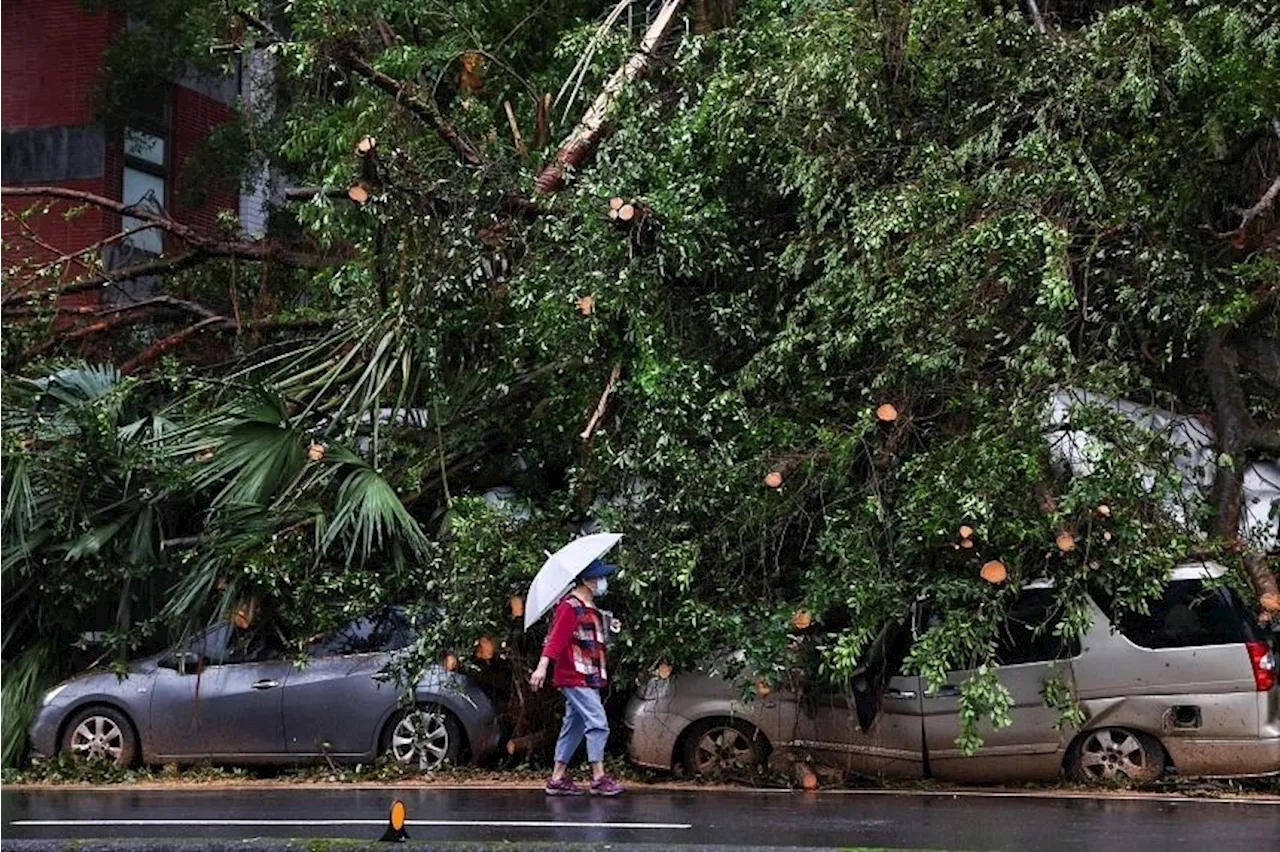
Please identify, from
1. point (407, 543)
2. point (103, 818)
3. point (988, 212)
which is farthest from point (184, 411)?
point (988, 212)

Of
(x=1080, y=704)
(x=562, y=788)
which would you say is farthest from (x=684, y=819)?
(x=1080, y=704)

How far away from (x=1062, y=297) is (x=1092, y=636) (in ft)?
7.48

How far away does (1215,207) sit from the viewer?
1228cm

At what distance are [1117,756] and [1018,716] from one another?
702 mm

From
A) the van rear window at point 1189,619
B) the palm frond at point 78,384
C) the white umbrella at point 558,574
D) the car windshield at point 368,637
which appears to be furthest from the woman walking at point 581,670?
the palm frond at point 78,384

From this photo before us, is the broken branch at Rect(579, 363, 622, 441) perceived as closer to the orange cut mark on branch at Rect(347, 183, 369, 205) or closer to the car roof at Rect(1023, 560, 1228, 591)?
the orange cut mark on branch at Rect(347, 183, 369, 205)

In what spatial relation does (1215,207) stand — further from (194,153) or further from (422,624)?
(194,153)

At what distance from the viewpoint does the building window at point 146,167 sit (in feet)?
79.9

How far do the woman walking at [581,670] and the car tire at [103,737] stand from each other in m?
3.88

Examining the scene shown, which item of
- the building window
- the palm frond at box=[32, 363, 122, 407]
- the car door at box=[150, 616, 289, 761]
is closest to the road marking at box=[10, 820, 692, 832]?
the car door at box=[150, 616, 289, 761]

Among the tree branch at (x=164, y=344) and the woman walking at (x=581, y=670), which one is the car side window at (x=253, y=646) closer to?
the woman walking at (x=581, y=670)

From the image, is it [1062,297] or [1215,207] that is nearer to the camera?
[1062,297]

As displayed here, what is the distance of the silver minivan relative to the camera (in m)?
10.8

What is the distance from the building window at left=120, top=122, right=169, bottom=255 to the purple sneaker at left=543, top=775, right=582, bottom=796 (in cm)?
1533
